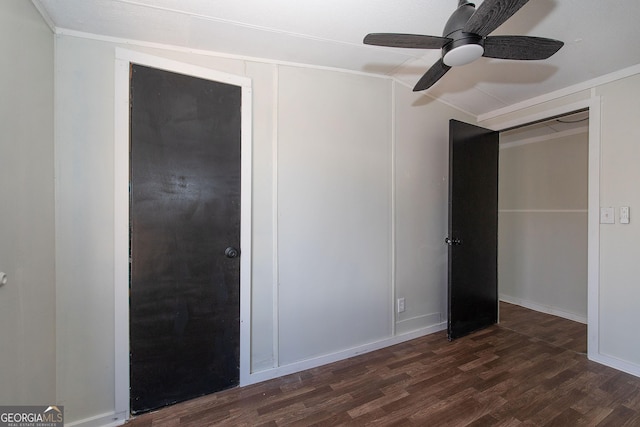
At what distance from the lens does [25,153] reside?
48.6 inches

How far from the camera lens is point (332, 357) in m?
2.18

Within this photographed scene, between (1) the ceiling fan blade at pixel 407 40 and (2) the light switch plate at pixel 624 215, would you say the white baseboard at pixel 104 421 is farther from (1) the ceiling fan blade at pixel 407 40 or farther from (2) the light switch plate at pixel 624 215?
(2) the light switch plate at pixel 624 215

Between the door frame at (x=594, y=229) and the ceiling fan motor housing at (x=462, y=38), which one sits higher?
the ceiling fan motor housing at (x=462, y=38)

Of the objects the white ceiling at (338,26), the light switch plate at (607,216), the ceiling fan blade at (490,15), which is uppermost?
the white ceiling at (338,26)

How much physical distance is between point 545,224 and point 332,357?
10.6ft

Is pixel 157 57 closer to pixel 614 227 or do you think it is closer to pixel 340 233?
pixel 340 233

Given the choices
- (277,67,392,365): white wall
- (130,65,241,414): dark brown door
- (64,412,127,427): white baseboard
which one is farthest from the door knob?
(64,412,127,427): white baseboard

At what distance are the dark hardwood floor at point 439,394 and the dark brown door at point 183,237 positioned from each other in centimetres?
25

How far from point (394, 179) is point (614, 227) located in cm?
178

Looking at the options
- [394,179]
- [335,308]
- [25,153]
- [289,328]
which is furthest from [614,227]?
[25,153]

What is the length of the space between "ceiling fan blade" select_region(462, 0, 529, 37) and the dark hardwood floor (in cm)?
207

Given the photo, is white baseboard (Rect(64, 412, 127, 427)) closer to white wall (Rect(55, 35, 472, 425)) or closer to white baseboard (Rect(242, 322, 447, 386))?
white wall (Rect(55, 35, 472, 425))

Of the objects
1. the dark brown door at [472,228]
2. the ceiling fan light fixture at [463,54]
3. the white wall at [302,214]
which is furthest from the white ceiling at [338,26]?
the dark brown door at [472,228]

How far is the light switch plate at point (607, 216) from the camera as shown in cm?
215
